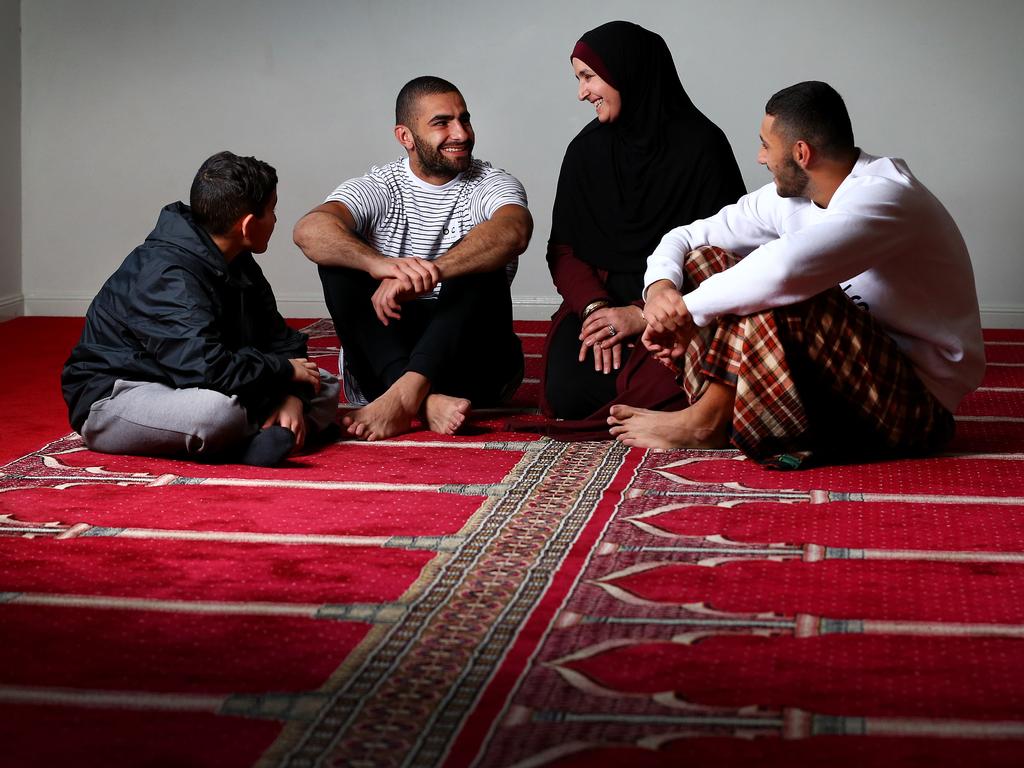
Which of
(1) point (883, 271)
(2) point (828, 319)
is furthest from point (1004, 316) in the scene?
(2) point (828, 319)

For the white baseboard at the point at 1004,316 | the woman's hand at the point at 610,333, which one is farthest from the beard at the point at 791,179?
the white baseboard at the point at 1004,316

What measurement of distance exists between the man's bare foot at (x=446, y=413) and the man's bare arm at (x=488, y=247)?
0.30 metres

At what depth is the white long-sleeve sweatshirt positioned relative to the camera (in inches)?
99.2

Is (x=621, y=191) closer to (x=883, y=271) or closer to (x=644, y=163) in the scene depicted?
(x=644, y=163)

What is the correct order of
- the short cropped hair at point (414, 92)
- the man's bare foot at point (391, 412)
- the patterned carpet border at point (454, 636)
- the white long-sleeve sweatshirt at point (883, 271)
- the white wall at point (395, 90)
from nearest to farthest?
1. the patterned carpet border at point (454, 636)
2. the white long-sleeve sweatshirt at point (883, 271)
3. the man's bare foot at point (391, 412)
4. the short cropped hair at point (414, 92)
5. the white wall at point (395, 90)

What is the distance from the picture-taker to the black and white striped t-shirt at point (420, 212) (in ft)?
11.2

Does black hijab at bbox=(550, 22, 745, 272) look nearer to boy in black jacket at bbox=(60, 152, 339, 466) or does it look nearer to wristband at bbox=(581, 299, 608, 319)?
wristband at bbox=(581, 299, 608, 319)

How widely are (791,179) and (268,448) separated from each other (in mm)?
1229

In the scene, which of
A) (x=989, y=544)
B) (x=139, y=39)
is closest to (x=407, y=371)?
(x=989, y=544)

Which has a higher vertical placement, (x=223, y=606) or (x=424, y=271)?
→ (x=424, y=271)

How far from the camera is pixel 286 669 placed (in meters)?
1.65

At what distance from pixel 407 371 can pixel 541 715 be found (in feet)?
5.82

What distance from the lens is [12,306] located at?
5.64 meters

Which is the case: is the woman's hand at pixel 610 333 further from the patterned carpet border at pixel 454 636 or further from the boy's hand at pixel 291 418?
the boy's hand at pixel 291 418
